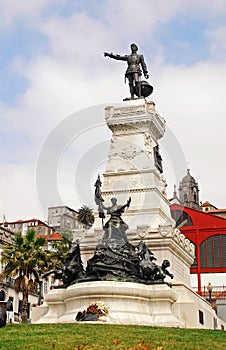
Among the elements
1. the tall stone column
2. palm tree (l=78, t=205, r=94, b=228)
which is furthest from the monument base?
palm tree (l=78, t=205, r=94, b=228)

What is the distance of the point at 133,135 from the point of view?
37438 millimetres

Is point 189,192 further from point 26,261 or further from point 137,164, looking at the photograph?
point 137,164

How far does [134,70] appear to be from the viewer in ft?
130

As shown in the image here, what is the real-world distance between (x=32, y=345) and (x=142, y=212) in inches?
728

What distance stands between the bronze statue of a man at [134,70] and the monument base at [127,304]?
15652 mm

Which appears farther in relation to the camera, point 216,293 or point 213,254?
point 213,254

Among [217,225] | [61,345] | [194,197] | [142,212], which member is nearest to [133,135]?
[142,212]

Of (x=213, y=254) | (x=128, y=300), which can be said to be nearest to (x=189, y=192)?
(x=213, y=254)

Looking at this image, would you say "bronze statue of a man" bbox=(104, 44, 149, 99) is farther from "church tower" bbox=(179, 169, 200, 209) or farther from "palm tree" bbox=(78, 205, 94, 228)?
"church tower" bbox=(179, 169, 200, 209)

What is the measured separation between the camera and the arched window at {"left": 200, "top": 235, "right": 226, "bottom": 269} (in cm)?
5778

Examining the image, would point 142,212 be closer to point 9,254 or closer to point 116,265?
point 116,265

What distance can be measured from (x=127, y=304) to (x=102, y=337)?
7966mm

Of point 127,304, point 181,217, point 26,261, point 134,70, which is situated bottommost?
point 127,304

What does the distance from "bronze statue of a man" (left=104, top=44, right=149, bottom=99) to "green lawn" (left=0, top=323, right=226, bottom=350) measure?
21132mm
